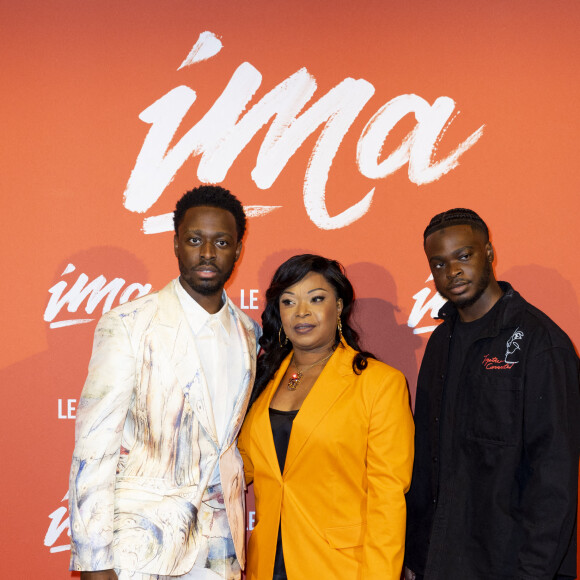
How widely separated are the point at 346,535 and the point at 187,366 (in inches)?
34.5

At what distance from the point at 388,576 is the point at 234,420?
0.80m

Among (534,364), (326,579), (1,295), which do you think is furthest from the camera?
(1,295)

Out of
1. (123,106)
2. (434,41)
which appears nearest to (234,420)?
(123,106)

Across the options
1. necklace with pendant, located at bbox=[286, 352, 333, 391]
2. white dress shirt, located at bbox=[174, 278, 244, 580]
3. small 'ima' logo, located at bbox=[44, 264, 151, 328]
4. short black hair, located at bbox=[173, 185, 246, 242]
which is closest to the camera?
white dress shirt, located at bbox=[174, 278, 244, 580]

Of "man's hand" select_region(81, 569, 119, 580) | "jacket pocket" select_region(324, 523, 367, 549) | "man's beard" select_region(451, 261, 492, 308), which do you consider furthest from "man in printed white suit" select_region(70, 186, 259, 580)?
"man's beard" select_region(451, 261, 492, 308)

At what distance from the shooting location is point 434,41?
3.08m

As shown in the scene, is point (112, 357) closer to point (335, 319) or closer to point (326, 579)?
point (335, 319)

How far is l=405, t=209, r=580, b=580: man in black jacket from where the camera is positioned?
6.27ft

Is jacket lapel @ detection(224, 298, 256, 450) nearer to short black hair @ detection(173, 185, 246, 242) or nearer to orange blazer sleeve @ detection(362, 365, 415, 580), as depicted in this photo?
short black hair @ detection(173, 185, 246, 242)

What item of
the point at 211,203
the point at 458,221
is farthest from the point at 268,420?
the point at 458,221

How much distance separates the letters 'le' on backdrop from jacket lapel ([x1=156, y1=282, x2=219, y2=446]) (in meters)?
0.94

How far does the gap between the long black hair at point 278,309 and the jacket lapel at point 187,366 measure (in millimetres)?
468

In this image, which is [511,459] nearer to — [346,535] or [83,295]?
[346,535]

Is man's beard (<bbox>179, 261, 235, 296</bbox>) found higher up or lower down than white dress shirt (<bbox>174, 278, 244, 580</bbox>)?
higher up
